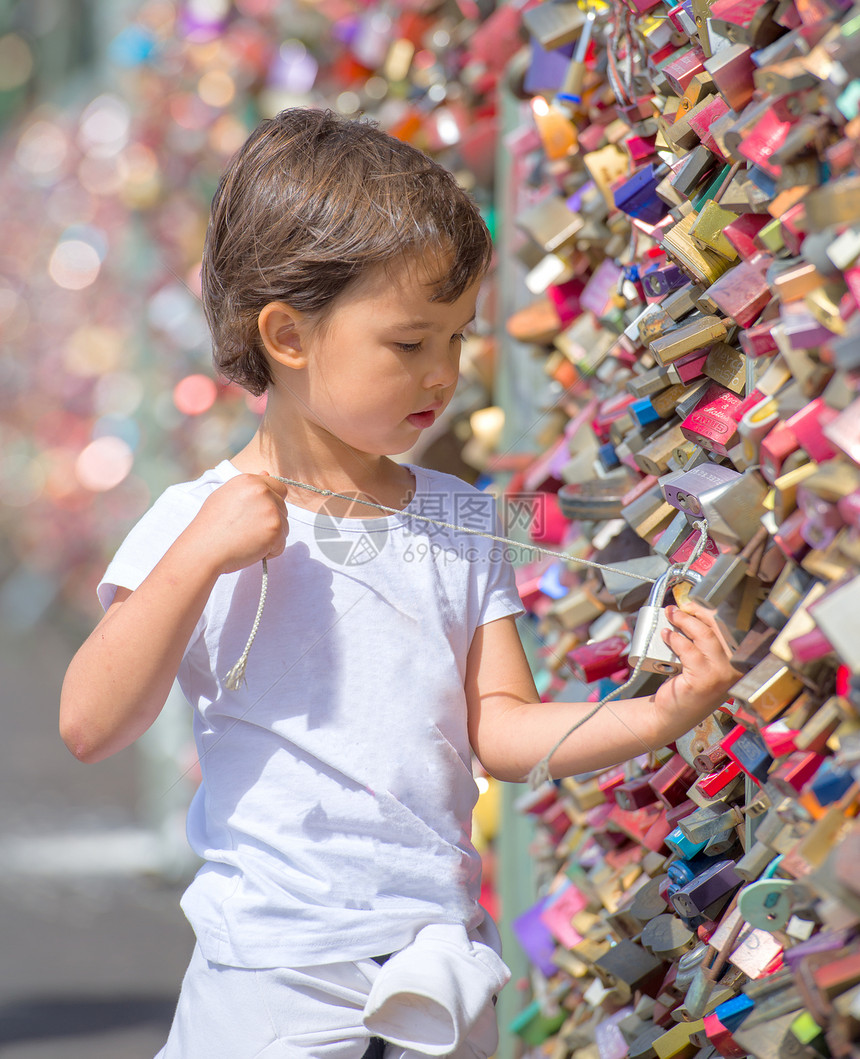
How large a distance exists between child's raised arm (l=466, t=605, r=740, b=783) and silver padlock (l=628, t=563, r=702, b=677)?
0.04m

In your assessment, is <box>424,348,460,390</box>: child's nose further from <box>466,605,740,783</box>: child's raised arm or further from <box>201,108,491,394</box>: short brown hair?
<box>466,605,740,783</box>: child's raised arm

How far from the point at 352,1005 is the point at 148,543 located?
1.54ft

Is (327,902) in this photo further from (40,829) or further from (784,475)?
(40,829)

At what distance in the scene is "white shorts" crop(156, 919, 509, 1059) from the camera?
3.19ft

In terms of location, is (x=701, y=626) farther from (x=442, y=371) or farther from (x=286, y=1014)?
(x=286, y=1014)

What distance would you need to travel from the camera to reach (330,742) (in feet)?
3.48

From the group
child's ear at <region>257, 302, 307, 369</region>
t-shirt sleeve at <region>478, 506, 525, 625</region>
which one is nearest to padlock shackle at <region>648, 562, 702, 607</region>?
t-shirt sleeve at <region>478, 506, 525, 625</region>

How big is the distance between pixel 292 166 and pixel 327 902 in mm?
687

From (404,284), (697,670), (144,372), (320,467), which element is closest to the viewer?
(697,670)

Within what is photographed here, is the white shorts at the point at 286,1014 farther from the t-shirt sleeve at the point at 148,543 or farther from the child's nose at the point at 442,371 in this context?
the child's nose at the point at 442,371

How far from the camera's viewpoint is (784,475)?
2.67 feet

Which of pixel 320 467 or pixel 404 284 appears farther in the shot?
pixel 320 467

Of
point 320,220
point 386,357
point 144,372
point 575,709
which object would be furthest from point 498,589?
point 144,372

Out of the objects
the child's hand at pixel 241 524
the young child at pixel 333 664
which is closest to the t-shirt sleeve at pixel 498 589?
the young child at pixel 333 664
